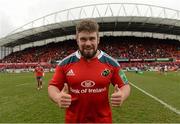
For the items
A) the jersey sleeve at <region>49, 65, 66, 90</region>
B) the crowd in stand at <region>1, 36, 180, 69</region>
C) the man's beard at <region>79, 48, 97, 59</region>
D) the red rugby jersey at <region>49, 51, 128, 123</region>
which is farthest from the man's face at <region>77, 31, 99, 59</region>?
the crowd in stand at <region>1, 36, 180, 69</region>

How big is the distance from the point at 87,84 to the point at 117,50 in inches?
3148

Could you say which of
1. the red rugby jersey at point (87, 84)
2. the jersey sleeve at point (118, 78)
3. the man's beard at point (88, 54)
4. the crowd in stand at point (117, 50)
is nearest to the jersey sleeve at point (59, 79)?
the red rugby jersey at point (87, 84)

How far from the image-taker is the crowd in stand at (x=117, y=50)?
267 feet

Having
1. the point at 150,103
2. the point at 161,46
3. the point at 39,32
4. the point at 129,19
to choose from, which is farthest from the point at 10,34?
the point at 150,103

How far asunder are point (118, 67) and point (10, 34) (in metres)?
77.7

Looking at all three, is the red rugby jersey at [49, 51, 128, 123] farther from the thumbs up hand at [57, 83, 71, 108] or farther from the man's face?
the thumbs up hand at [57, 83, 71, 108]

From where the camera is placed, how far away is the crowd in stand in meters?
81.3

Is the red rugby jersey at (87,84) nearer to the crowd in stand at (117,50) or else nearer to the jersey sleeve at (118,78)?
the jersey sleeve at (118,78)

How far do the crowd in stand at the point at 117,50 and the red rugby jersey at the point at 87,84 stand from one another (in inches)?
2982

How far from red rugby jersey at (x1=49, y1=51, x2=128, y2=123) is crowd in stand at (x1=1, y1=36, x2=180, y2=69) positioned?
7575 cm

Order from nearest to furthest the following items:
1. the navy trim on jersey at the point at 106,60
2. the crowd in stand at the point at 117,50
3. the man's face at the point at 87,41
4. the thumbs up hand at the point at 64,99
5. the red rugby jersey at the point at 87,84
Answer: the thumbs up hand at the point at 64,99 < the man's face at the point at 87,41 < the red rugby jersey at the point at 87,84 < the navy trim on jersey at the point at 106,60 < the crowd in stand at the point at 117,50

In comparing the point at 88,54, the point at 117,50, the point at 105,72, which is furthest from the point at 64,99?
the point at 117,50

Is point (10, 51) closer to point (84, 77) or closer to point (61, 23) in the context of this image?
point (61, 23)

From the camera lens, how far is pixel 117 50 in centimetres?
Result: 8400
